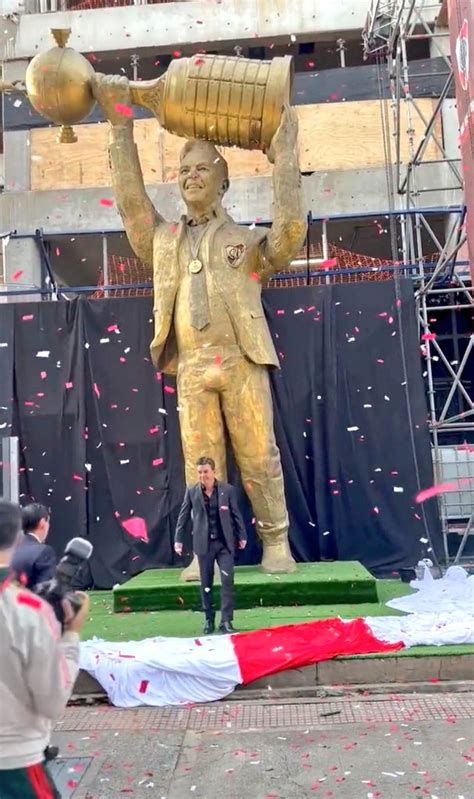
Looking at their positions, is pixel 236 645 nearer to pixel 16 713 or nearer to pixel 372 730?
pixel 372 730

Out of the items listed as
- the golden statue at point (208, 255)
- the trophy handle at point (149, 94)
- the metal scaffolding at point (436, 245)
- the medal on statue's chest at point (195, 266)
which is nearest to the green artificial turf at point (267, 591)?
the golden statue at point (208, 255)

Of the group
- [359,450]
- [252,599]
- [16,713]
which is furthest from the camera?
[359,450]

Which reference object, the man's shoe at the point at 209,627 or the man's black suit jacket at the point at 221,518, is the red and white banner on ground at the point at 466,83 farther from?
the man's shoe at the point at 209,627

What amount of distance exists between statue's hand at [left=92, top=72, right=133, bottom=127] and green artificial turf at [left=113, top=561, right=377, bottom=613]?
4.16 m

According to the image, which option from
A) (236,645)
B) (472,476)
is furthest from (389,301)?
(236,645)

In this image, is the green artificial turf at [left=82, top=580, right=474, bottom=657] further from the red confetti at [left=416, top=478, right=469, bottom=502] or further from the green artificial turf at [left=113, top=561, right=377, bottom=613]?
the red confetti at [left=416, top=478, right=469, bottom=502]

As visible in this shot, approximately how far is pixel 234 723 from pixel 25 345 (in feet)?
17.7

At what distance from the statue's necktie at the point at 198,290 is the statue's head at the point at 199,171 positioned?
320 mm

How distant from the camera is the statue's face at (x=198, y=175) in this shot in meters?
6.90

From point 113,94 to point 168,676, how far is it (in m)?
4.88

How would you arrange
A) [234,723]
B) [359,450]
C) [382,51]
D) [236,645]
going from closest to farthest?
[234,723] < [236,645] < [359,450] < [382,51]

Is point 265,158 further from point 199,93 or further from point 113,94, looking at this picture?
point 199,93

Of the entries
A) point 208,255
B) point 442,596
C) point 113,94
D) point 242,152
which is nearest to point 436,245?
point 208,255

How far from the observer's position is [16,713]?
6.27ft
